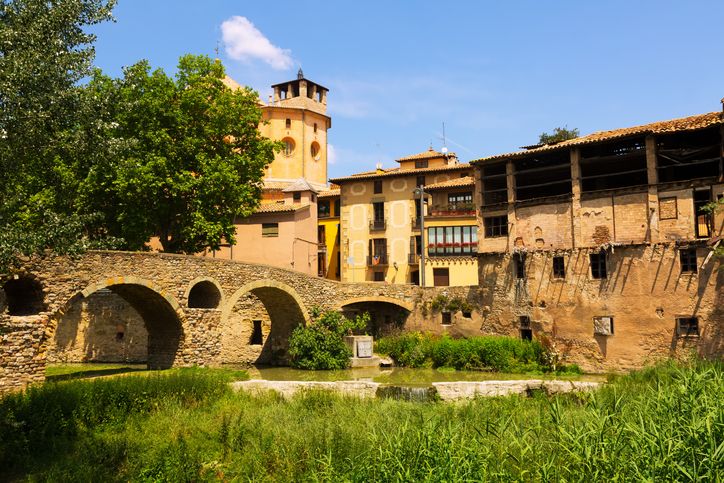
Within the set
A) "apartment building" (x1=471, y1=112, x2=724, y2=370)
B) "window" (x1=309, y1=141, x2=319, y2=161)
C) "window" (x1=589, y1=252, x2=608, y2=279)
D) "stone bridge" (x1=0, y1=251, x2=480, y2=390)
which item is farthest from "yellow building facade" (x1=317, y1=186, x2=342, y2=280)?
"window" (x1=589, y1=252, x2=608, y2=279)

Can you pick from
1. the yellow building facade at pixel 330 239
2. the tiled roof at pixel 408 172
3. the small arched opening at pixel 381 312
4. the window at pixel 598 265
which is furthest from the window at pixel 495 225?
the yellow building facade at pixel 330 239

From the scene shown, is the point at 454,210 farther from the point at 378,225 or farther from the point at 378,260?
the point at 378,260

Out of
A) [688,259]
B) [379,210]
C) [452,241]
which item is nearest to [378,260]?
[379,210]

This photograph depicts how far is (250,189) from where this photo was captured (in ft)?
111

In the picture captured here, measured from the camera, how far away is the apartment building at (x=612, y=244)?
26859 millimetres

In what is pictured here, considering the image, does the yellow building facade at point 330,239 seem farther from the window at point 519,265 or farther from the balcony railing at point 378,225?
the window at point 519,265

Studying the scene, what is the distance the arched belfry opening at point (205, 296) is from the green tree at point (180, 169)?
2776 mm

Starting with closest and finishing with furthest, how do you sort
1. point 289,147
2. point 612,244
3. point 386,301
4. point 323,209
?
point 612,244 < point 386,301 < point 323,209 < point 289,147

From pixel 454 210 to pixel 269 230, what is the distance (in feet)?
45.5

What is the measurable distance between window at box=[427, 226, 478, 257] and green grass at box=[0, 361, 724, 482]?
2383 centimetres

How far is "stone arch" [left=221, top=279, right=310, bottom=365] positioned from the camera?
33.6m

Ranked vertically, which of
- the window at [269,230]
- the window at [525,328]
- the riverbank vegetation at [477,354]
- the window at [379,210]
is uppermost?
the window at [379,210]

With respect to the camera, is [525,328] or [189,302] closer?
[189,302]

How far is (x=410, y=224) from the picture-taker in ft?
158
